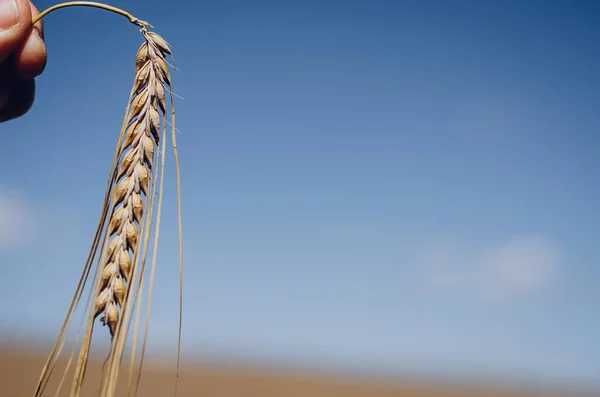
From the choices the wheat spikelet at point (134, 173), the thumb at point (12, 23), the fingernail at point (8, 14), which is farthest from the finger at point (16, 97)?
the wheat spikelet at point (134, 173)

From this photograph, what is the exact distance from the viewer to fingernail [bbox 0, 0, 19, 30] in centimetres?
163

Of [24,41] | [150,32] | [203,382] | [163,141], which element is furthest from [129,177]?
[203,382]

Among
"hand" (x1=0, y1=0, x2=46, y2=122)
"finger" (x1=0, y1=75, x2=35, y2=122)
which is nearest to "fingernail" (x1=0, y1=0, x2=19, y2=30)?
"hand" (x1=0, y1=0, x2=46, y2=122)

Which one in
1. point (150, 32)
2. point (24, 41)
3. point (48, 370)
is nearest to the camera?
point (48, 370)

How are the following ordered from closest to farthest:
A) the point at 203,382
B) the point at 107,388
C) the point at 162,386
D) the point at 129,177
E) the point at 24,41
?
the point at 107,388 < the point at 129,177 < the point at 24,41 < the point at 162,386 < the point at 203,382

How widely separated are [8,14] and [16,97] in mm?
390

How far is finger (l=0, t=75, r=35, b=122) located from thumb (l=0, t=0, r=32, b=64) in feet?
0.58

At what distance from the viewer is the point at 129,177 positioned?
131 cm

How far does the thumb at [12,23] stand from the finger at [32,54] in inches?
1.6

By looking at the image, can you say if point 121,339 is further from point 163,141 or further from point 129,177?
point 163,141

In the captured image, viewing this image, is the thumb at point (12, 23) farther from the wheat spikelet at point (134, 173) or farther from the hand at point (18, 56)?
the wheat spikelet at point (134, 173)

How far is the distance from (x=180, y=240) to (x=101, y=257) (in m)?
0.22

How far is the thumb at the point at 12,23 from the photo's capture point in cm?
164

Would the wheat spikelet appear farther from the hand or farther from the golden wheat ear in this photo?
the hand
